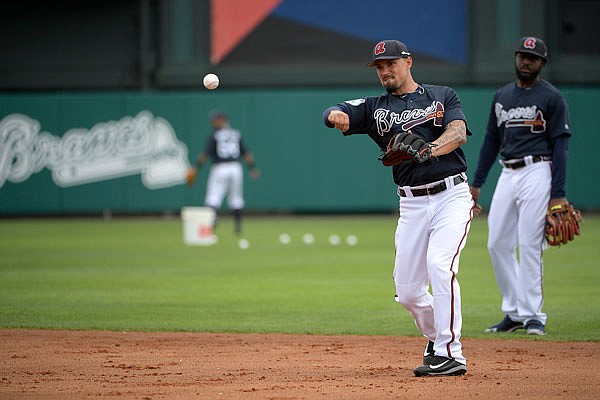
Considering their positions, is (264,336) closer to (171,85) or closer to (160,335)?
(160,335)

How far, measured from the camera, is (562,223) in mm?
9211

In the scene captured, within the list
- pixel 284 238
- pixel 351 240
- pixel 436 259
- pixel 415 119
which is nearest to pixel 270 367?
pixel 436 259

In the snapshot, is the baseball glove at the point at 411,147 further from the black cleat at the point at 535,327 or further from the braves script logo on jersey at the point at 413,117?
the black cleat at the point at 535,327

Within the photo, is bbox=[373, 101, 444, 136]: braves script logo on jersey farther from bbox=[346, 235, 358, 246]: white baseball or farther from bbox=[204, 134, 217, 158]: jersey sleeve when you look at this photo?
bbox=[204, 134, 217, 158]: jersey sleeve

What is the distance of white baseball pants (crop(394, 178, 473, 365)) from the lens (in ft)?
23.5

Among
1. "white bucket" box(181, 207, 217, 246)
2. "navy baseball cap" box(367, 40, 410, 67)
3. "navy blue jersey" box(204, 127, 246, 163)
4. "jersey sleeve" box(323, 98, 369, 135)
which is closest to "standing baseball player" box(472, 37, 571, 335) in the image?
"jersey sleeve" box(323, 98, 369, 135)

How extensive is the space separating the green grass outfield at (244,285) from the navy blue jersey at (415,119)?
2.63 meters

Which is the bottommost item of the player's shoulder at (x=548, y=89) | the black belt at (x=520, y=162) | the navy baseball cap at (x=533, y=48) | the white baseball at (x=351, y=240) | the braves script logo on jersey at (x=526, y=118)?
the white baseball at (x=351, y=240)

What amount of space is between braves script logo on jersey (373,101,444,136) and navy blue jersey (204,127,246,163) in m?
15.0

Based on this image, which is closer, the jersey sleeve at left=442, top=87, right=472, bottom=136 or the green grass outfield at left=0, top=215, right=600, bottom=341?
the jersey sleeve at left=442, top=87, right=472, bottom=136

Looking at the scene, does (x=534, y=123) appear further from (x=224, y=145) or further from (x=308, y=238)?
(x=224, y=145)

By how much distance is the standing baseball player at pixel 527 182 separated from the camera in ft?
30.8

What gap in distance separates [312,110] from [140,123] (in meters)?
4.57

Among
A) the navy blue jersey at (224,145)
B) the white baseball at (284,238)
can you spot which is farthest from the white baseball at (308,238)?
the navy blue jersey at (224,145)
